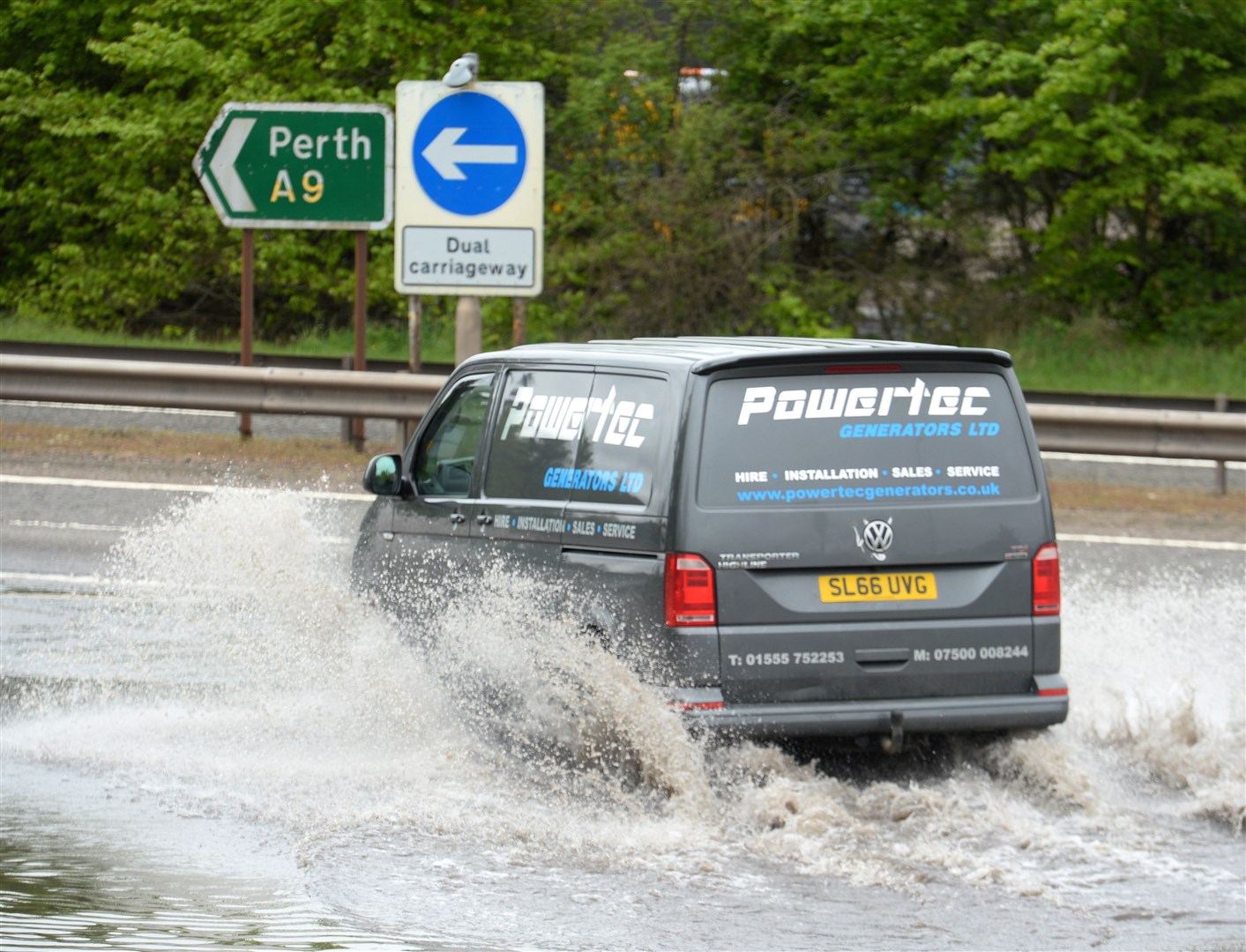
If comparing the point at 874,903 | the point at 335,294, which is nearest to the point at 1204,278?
the point at 335,294

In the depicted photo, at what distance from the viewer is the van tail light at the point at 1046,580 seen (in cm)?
632

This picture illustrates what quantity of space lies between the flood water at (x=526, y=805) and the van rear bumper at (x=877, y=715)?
0.34ft

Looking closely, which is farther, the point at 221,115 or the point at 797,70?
the point at 797,70

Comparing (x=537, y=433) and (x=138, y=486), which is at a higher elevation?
(x=537, y=433)

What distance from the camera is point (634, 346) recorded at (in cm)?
684

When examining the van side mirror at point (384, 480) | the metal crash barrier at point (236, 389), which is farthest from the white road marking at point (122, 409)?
the van side mirror at point (384, 480)

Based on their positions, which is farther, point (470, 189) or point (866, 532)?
point (470, 189)

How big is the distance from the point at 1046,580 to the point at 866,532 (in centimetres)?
76

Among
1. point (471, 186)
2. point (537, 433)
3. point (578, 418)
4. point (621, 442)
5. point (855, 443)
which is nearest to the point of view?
point (855, 443)

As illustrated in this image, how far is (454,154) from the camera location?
42.8 feet

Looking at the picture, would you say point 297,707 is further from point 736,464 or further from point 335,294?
point 335,294

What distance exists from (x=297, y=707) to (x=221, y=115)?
9.00 meters

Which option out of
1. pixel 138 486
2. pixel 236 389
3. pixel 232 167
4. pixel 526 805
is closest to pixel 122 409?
pixel 232 167

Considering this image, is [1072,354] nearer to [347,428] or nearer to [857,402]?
[347,428]
